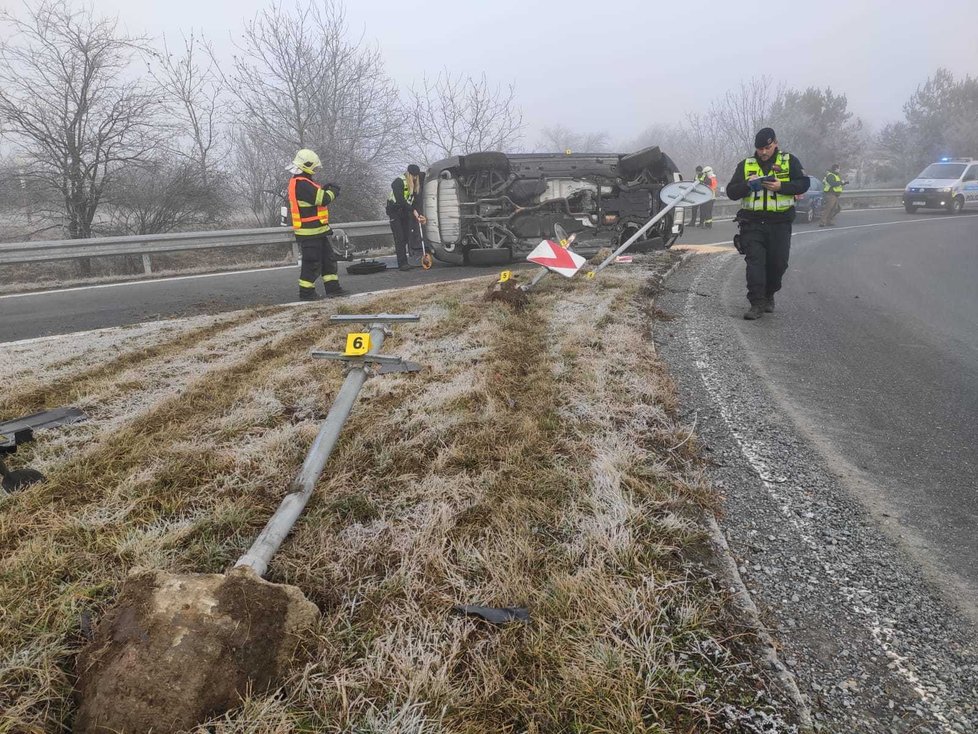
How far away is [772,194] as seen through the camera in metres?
5.36

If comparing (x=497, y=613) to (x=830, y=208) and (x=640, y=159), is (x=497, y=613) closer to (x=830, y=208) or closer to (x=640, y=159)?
(x=640, y=159)

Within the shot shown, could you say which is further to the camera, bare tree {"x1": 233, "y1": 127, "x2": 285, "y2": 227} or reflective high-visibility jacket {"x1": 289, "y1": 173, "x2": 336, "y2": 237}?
bare tree {"x1": 233, "y1": 127, "x2": 285, "y2": 227}

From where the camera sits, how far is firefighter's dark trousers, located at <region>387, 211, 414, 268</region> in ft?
31.6

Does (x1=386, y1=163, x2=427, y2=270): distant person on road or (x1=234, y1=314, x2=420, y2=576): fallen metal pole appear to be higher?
(x1=386, y1=163, x2=427, y2=270): distant person on road

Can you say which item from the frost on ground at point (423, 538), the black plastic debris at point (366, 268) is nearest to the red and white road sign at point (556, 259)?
the frost on ground at point (423, 538)

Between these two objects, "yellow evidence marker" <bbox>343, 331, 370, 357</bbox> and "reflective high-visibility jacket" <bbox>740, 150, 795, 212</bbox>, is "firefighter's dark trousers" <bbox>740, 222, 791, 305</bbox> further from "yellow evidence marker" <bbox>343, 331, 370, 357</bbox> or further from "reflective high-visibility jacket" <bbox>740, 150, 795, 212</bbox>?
"yellow evidence marker" <bbox>343, 331, 370, 357</bbox>

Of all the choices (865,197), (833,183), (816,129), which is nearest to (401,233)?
(833,183)

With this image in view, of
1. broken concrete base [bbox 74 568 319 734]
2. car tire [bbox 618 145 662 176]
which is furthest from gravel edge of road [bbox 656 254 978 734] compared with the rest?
car tire [bbox 618 145 662 176]

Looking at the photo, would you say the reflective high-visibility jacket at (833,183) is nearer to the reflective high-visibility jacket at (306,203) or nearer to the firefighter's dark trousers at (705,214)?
the firefighter's dark trousers at (705,214)

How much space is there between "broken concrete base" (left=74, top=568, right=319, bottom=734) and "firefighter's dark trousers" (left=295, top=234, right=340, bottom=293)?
573cm

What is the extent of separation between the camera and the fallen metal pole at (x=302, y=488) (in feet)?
5.54

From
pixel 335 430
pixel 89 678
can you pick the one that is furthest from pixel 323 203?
pixel 89 678

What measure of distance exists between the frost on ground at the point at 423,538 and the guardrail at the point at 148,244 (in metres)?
7.19

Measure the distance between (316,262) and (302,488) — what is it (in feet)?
18.0
